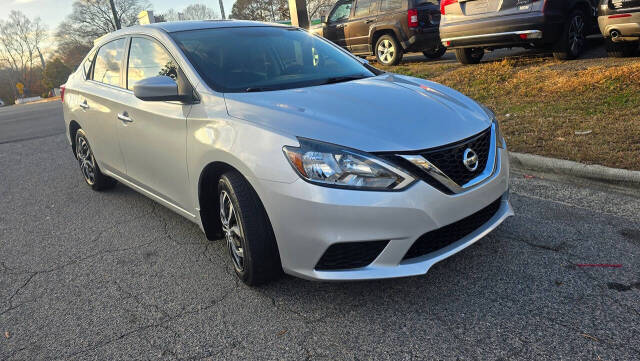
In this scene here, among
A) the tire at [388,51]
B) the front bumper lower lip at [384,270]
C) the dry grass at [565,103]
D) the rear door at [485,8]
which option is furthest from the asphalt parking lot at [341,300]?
the tire at [388,51]

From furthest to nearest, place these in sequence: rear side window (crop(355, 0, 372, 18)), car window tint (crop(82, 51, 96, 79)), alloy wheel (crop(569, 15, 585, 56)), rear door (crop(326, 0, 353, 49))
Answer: rear door (crop(326, 0, 353, 49))
rear side window (crop(355, 0, 372, 18))
alloy wheel (crop(569, 15, 585, 56))
car window tint (crop(82, 51, 96, 79))

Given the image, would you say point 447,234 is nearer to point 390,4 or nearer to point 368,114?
point 368,114

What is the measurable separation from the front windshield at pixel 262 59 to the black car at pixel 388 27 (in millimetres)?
7542

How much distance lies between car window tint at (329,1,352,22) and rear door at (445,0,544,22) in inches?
189

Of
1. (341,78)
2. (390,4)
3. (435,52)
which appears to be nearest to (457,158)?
(341,78)

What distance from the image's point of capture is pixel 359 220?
2.38 m

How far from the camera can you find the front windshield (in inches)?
130

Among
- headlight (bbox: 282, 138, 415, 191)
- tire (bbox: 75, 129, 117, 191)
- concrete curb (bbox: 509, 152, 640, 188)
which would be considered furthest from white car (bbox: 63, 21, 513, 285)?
concrete curb (bbox: 509, 152, 640, 188)

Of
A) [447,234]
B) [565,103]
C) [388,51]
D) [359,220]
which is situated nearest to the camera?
[359,220]

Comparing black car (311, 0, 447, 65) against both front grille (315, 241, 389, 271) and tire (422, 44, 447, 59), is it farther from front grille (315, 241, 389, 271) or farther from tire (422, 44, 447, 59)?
front grille (315, 241, 389, 271)

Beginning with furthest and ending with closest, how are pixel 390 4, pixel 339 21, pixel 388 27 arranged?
pixel 339 21 < pixel 390 4 < pixel 388 27

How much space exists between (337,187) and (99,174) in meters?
3.61

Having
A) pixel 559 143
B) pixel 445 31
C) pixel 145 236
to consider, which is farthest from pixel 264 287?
pixel 445 31

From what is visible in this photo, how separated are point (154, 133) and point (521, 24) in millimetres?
6338
